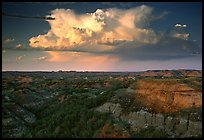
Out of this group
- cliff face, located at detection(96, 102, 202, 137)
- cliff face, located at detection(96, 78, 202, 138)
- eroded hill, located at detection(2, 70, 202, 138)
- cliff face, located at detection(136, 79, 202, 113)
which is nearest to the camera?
cliff face, located at detection(96, 102, 202, 137)

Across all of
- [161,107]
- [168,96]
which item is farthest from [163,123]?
[168,96]

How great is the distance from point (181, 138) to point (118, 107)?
Result: 23.9 ft

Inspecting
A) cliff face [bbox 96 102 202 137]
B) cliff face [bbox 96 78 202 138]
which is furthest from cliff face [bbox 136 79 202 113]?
cliff face [bbox 96 102 202 137]

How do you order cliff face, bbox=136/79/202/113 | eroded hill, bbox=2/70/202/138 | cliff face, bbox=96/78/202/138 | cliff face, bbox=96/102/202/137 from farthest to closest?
cliff face, bbox=136/79/202/113 < eroded hill, bbox=2/70/202/138 < cliff face, bbox=96/78/202/138 < cliff face, bbox=96/102/202/137

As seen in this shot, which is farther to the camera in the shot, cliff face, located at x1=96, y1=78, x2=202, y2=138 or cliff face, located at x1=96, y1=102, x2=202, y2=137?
cliff face, located at x1=96, y1=78, x2=202, y2=138

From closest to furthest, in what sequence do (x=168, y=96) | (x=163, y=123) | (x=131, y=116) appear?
(x=163, y=123) < (x=131, y=116) < (x=168, y=96)

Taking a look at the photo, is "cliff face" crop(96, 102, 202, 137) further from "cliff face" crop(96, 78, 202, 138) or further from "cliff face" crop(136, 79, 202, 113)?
"cliff face" crop(136, 79, 202, 113)

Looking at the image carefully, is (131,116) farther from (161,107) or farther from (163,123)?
(163,123)

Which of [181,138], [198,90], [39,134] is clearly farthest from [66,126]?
[198,90]

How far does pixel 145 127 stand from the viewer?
72.4 feet

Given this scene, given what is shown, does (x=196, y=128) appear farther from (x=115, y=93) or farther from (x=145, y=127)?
(x=115, y=93)

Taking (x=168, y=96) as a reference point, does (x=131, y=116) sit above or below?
below

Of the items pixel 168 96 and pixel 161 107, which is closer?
pixel 161 107

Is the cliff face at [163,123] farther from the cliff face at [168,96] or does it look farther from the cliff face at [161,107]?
the cliff face at [168,96]
